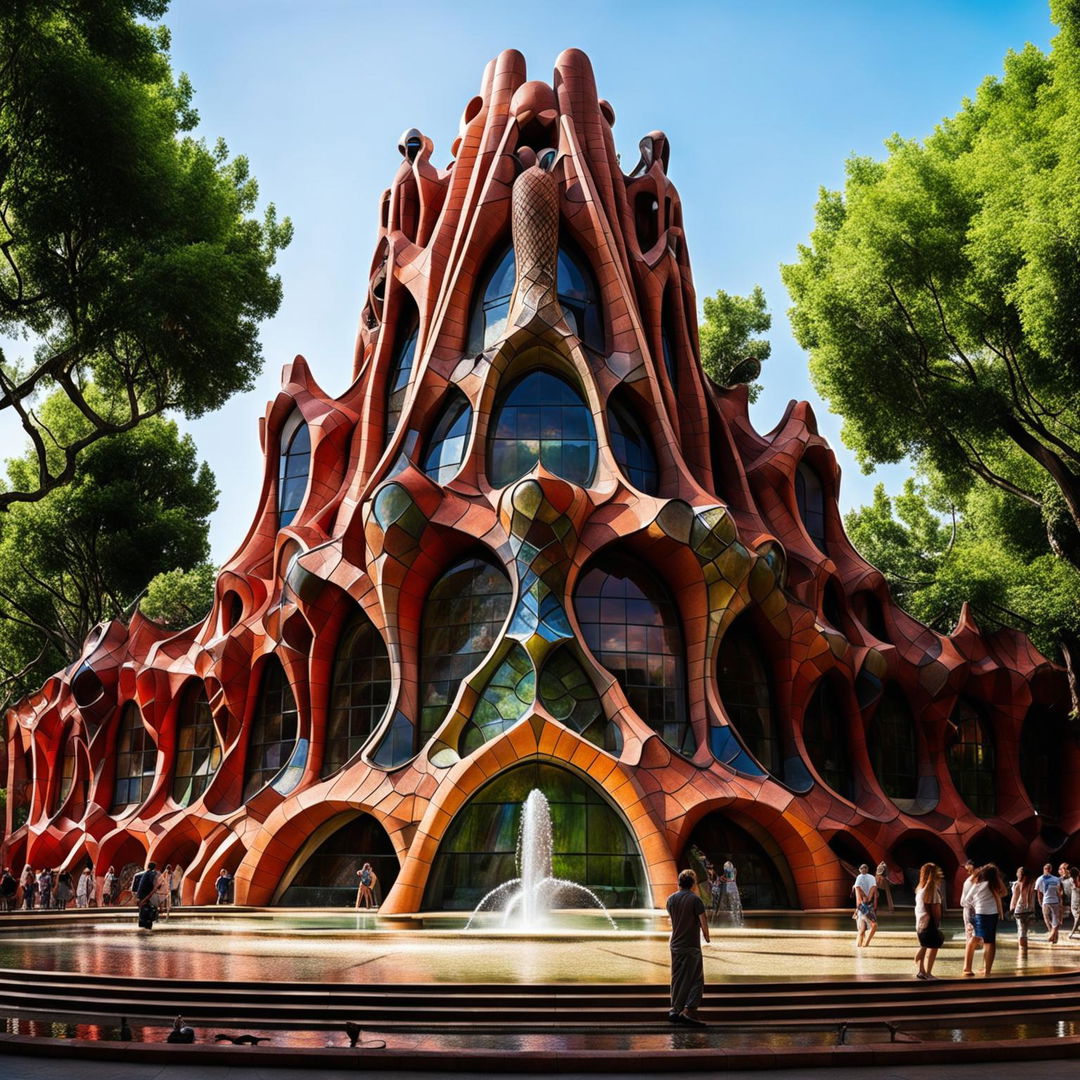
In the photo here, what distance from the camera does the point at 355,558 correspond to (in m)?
29.8

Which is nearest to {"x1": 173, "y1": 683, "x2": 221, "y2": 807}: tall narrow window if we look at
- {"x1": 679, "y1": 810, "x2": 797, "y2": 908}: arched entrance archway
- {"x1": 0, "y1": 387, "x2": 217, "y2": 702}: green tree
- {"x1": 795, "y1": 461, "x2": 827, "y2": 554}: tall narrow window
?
{"x1": 0, "y1": 387, "x2": 217, "y2": 702}: green tree

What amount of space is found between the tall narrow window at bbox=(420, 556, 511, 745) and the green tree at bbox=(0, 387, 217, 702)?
2005 centimetres

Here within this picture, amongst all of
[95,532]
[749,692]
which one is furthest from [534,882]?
[95,532]

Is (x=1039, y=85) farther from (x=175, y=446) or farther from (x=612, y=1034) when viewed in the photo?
(x=175, y=446)

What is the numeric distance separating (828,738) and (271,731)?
16.1 m

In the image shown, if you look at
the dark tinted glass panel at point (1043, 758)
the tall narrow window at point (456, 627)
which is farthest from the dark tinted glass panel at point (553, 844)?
the dark tinted glass panel at point (1043, 758)

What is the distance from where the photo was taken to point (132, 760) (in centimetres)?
3700

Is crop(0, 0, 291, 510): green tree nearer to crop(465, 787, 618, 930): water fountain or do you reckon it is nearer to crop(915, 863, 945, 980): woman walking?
crop(465, 787, 618, 930): water fountain

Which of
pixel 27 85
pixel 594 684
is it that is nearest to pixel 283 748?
pixel 594 684

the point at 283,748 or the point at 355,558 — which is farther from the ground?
the point at 355,558

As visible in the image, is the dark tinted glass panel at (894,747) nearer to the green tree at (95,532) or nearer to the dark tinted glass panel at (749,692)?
the dark tinted glass panel at (749,692)

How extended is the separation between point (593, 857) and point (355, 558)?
9961mm

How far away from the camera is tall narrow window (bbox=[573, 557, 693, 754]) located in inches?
1126

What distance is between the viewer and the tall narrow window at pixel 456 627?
28719 millimetres
